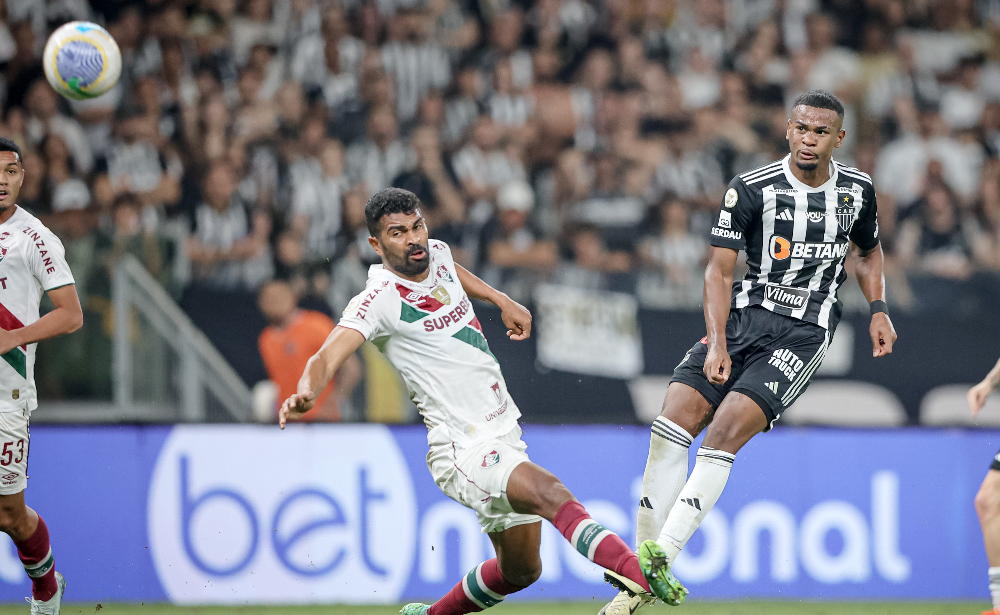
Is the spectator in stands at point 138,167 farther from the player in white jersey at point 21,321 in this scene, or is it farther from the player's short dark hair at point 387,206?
the player's short dark hair at point 387,206

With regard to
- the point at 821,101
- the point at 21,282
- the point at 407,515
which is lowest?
the point at 407,515

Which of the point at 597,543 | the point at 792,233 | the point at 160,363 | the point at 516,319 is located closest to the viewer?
the point at 597,543

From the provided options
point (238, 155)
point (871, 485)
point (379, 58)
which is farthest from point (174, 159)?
point (871, 485)

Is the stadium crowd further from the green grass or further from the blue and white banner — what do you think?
the green grass

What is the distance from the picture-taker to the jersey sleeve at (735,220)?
18.6 ft

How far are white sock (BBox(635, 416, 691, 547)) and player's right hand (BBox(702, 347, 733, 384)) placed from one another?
13.8 inches

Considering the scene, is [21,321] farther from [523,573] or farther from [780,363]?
[780,363]

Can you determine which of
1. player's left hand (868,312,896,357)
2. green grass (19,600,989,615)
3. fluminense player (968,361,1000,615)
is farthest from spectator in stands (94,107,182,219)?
fluminense player (968,361,1000,615)

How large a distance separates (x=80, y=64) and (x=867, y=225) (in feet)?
17.1

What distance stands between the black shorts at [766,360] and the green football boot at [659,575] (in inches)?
41.3

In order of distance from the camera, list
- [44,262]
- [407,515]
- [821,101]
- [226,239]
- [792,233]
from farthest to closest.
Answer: [226,239] < [407,515] < [44,262] < [792,233] < [821,101]

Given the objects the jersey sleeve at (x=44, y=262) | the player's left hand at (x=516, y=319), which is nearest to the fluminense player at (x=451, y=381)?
the player's left hand at (x=516, y=319)

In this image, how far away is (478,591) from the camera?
19.4 feet

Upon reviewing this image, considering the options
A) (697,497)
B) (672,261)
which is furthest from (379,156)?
(697,497)
